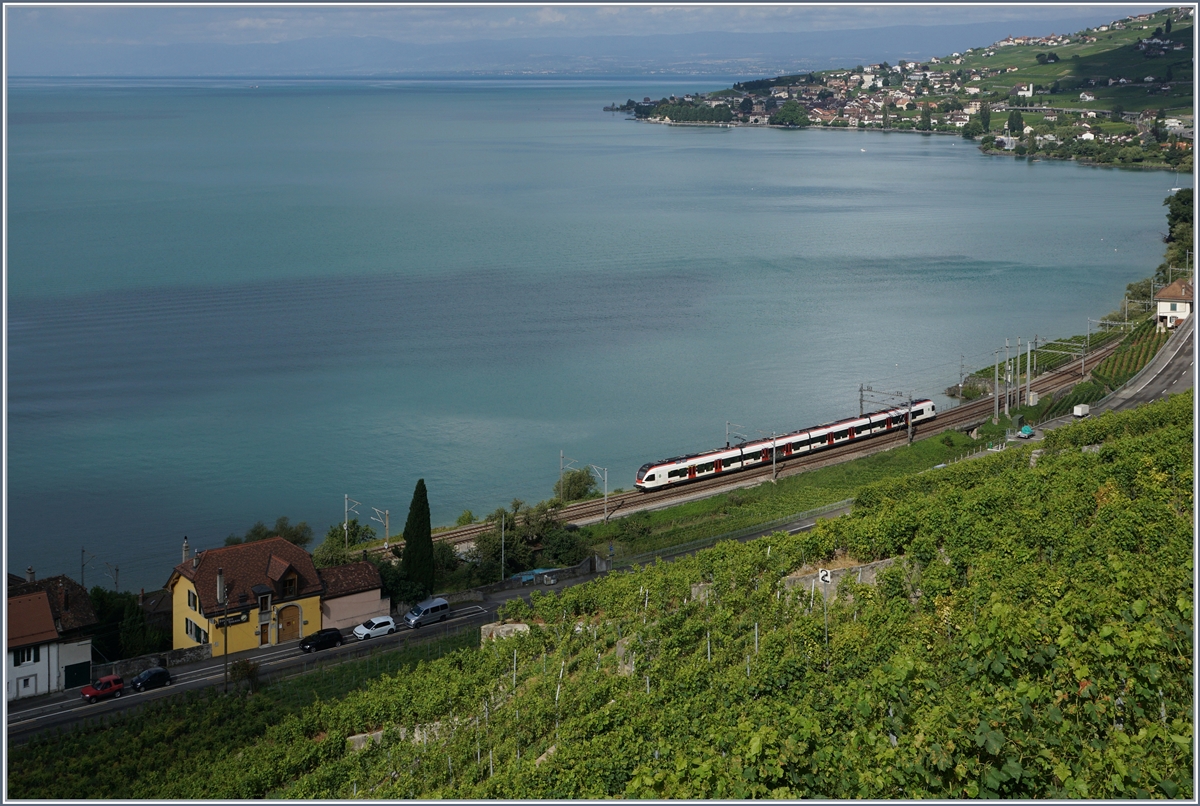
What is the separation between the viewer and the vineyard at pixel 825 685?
29.5 ft

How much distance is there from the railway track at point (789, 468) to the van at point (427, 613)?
15.2ft

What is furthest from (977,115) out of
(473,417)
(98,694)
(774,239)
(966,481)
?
(98,694)

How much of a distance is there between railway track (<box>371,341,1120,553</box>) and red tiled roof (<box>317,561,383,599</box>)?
3.52 metres

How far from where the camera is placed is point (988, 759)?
8898 mm

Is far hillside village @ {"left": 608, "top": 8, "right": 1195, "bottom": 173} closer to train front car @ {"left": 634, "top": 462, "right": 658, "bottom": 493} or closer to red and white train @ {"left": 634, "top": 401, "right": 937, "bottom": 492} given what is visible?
red and white train @ {"left": 634, "top": 401, "right": 937, "bottom": 492}

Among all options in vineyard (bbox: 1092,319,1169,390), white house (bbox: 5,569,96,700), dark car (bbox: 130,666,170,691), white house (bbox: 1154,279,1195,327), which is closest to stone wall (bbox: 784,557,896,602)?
dark car (bbox: 130,666,170,691)

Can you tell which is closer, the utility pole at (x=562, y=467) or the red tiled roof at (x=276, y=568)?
the red tiled roof at (x=276, y=568)

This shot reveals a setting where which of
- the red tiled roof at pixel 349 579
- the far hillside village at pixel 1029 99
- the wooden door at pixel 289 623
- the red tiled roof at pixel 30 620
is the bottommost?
the wooden door at pixel 289 623

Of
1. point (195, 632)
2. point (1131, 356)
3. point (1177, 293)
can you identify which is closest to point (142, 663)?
point (195, 632)

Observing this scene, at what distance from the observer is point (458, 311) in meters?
44.8

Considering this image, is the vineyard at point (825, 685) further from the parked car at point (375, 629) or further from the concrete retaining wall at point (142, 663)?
the concrete retaining wall at point (142, 663)

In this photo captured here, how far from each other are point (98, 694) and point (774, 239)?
4733 cm

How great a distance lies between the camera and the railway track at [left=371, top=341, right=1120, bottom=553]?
26.0m

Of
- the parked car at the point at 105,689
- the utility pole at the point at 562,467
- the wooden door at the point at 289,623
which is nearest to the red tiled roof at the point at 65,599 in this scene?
the parked car at the point at 105,689
